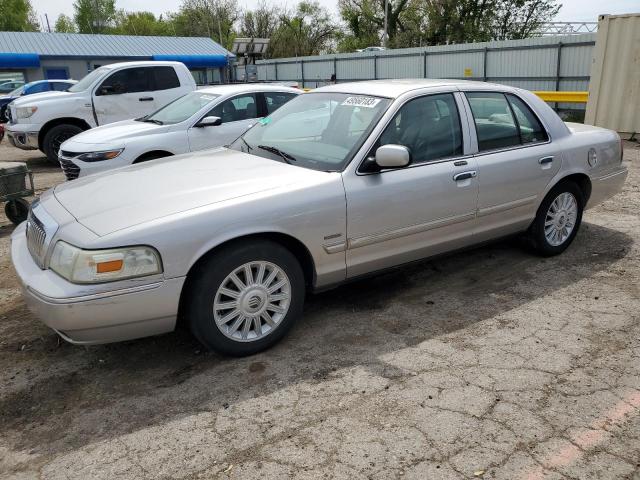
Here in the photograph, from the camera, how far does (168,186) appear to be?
3568 millimetres

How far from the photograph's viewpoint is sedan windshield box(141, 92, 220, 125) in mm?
7570

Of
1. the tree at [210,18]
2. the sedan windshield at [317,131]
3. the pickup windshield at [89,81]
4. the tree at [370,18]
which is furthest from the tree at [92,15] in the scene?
the sedan windshield at [317,131]

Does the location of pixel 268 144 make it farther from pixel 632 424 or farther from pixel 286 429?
pixel 632 424

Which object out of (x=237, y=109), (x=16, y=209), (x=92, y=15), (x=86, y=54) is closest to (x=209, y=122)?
(x=237, y=109)

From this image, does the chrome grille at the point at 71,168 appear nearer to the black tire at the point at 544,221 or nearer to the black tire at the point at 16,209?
the black tire at the point at 16,209

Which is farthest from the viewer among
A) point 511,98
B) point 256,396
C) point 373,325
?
point 511,98

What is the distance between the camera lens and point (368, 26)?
48.6 metres

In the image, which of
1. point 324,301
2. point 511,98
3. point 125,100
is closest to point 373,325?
point 324,301

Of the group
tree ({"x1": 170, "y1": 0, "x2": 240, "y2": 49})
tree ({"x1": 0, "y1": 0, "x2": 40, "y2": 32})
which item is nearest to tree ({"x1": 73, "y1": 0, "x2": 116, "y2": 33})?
tree ({"x1": 0, "y1": 0, "x2": 40, "y2": 32})

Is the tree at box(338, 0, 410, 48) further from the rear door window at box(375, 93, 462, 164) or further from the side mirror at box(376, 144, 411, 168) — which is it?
the side mirror at box(376, 144, 411, 168)

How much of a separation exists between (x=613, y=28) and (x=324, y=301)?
9820mm

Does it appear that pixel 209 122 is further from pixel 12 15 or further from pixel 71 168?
pixel 12 15

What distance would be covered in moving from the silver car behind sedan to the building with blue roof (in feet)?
105

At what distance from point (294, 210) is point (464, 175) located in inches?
57.4
